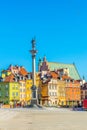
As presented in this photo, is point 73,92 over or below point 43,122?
over

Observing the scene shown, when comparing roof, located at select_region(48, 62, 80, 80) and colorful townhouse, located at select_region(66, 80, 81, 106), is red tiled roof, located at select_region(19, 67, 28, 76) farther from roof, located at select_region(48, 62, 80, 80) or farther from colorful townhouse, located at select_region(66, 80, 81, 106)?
roof, located at select_region(48, 62, 80, 80)

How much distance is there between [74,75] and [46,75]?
15317 millimetres

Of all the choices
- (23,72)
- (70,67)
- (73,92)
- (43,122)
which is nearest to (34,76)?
(43,122)

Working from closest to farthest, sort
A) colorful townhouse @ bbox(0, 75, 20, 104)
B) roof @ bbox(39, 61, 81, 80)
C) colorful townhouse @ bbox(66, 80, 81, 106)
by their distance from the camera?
colorful townhouse @ bbox(0, 75, 20, 104), colorful townhouse @ bbox(66, 80, 81, 106), roof @ bbox(39, 61, 81, 80)

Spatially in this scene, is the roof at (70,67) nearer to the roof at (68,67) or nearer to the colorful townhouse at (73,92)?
the roof at (68,67)

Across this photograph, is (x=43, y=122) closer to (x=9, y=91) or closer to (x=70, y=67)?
(x=9, y=91)

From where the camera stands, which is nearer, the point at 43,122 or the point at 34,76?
the point at 43,122

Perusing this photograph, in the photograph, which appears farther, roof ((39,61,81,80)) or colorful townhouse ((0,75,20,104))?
roof ((39,61,81,80))

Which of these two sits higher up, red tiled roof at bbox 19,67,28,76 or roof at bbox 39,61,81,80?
roof at bbox 39,61,81,80

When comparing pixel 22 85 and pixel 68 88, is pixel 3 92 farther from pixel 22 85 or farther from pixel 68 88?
pixel 68 88

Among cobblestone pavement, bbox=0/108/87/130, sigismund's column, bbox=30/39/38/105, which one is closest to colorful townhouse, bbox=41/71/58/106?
sigismund's column, bbox=30/39/38/105

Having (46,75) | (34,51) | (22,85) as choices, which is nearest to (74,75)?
(46,75)

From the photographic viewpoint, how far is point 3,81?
94.5 meters

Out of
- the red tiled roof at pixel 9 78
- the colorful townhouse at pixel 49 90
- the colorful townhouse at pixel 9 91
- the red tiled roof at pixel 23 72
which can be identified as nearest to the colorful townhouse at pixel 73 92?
the colorful townhouse at pixel 49 90
